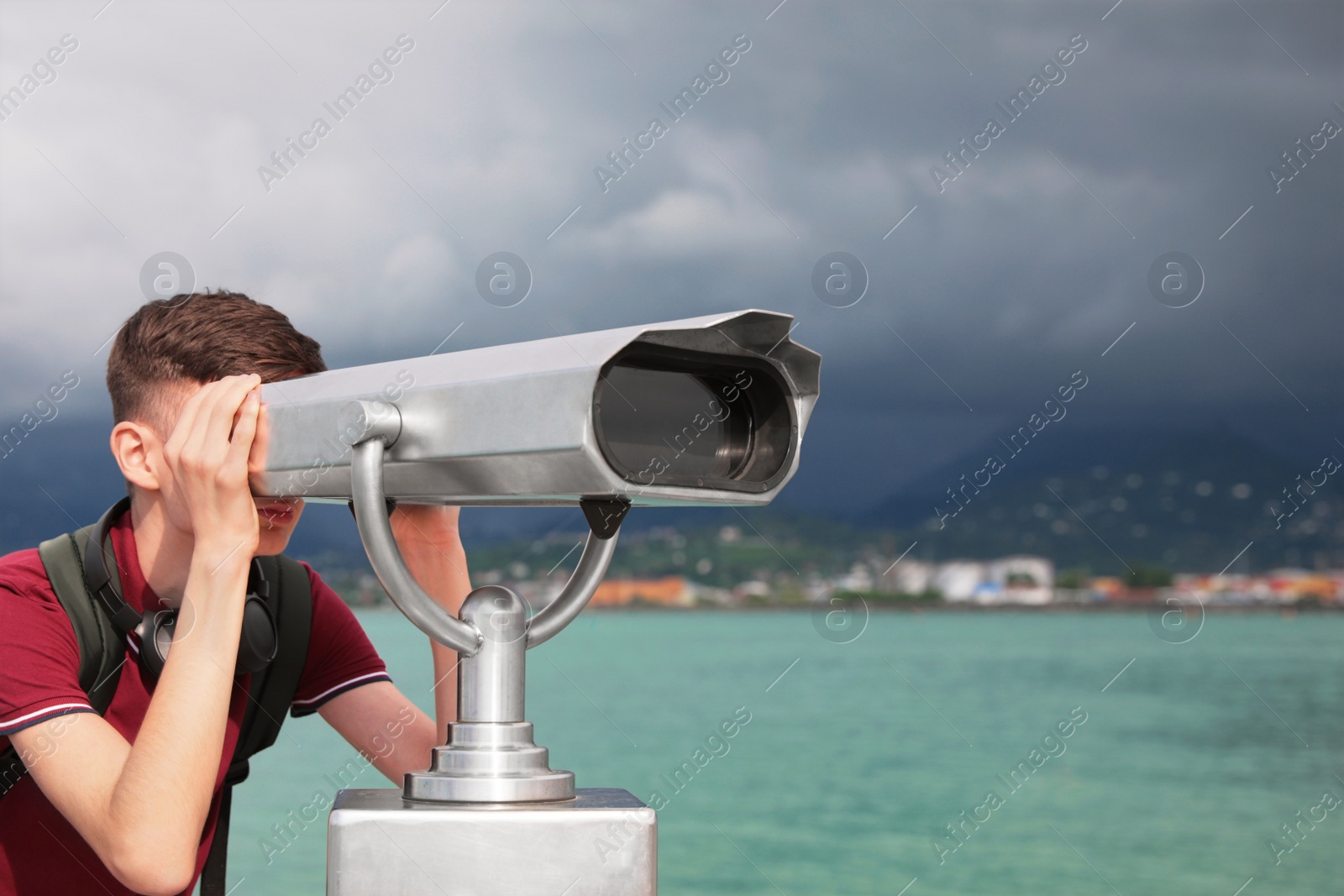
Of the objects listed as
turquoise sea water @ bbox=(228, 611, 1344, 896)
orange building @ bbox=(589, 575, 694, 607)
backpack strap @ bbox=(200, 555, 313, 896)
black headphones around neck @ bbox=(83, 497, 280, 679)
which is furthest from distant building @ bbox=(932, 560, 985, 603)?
black headphones around neck @ bbox=(83, 497, 280, 679)

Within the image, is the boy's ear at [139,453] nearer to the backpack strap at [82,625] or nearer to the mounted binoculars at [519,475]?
the backpack strap at [82,625]

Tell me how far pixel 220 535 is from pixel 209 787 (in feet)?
0.95

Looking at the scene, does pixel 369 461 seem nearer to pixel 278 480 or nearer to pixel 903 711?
pixel 278 480

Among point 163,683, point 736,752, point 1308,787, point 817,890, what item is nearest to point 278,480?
point 163,683

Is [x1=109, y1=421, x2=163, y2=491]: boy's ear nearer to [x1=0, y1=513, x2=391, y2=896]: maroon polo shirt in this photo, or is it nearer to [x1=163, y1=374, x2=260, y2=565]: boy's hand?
[x1=0, y1=513, x2=391, y2=896]: maroon polo shirt

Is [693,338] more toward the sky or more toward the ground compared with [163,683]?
more toward the sky

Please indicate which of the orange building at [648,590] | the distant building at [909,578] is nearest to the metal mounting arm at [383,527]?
the orange building at [648,590]

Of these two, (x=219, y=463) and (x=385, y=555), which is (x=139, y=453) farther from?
(x=385, y=555)

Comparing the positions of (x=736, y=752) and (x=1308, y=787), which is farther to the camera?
(x=736, y=752)

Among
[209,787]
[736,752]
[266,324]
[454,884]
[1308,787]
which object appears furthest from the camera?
[736,752]

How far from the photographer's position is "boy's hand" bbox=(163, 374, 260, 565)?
47.6 inches

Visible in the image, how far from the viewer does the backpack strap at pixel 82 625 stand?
1589 mm

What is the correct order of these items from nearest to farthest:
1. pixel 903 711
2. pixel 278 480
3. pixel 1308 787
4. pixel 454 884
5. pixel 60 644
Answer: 1. pixel 454 884
2. pixel 278 480
3. pixel 60 644
4. pixel 1308 787
5. pixel 903 711

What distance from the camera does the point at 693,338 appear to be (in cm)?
100
